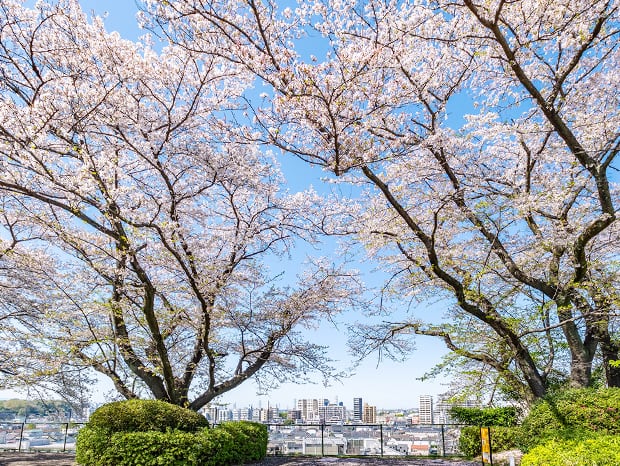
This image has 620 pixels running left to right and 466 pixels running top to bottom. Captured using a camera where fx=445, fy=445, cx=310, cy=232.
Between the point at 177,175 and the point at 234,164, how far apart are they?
1126 mm

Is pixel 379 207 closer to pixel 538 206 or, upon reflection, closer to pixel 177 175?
pixel 538 206

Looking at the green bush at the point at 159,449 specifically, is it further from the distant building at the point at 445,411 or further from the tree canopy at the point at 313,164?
the distant building at the point at 445,411

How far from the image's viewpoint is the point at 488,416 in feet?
39.8

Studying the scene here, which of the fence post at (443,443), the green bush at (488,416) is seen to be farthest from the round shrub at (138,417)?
the green bush at (488,416)

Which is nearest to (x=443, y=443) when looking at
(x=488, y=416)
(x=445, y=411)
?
(x=445, y=411)

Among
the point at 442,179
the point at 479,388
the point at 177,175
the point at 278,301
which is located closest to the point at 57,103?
the point at 177,175

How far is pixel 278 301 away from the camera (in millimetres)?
11055

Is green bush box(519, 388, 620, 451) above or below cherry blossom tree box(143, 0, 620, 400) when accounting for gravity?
below

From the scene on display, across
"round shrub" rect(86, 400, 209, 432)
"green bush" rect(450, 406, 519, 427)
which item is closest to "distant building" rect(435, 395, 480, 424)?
"green bush" rect(450, 406, 519, 427)

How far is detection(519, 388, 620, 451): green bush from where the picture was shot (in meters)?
7.01

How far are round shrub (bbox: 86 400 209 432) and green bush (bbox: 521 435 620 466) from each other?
230 inches

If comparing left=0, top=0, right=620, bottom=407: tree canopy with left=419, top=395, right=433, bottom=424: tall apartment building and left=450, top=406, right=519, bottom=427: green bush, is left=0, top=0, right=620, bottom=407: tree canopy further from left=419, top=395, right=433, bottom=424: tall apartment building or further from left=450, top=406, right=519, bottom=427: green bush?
left=419, top=395, right=433, bottom=424: tall apartment building

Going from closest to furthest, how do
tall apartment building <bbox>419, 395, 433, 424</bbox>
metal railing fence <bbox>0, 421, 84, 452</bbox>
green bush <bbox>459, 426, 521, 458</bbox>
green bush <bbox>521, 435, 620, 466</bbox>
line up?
green bush <bbox>521, 435, 620, 466</bbox> < green bush <bbox>459, 426, 521, 458</bbox> < metal railing fence <bbox>0, 421, 84, 452</bbox> < tall apartment building <bbox>419, 395, 433, 424</bbox>

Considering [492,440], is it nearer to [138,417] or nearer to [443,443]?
[443,443]
